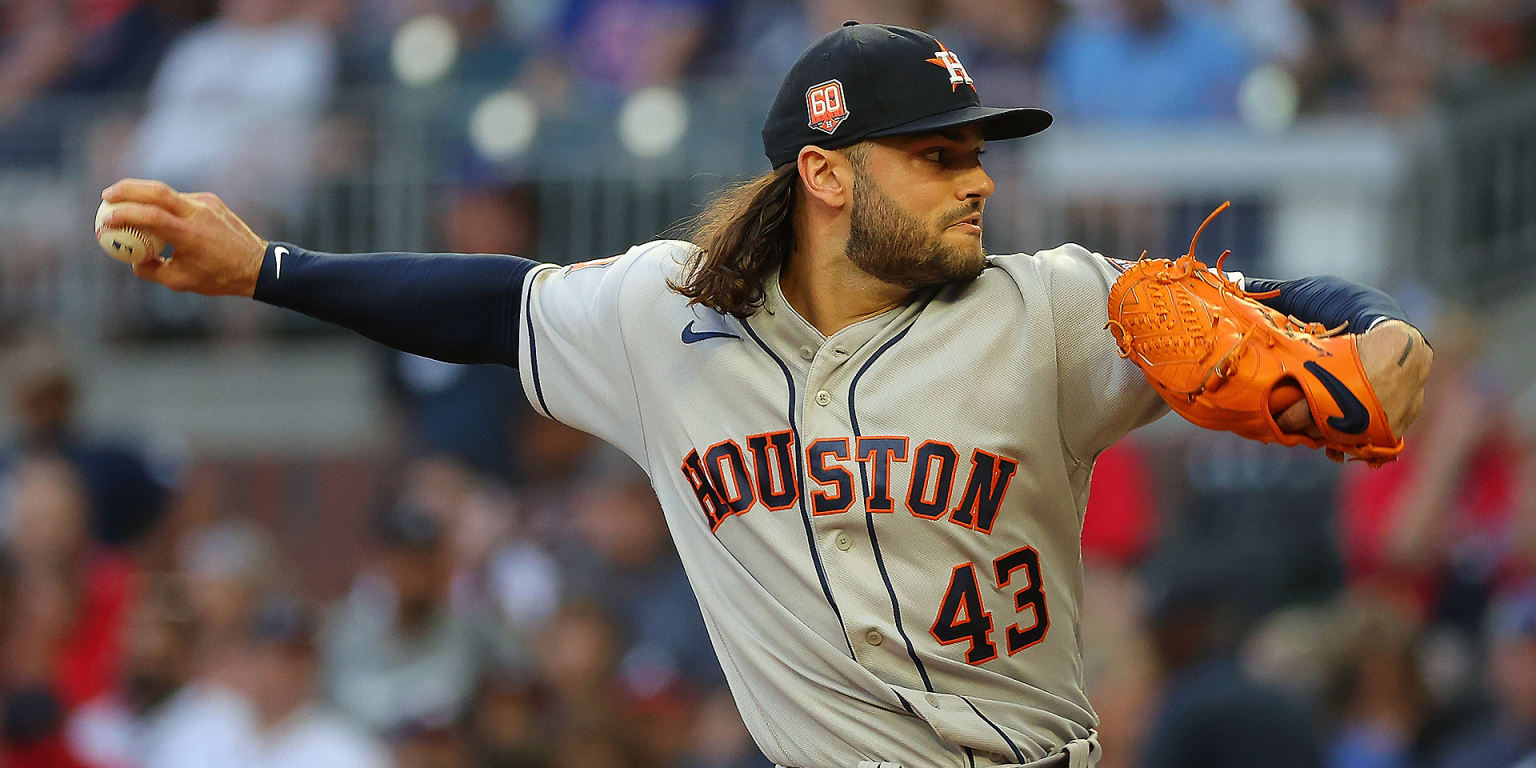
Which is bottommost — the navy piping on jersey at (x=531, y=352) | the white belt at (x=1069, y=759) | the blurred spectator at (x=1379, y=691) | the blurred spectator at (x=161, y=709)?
the blurred spectator at (x=161, y=709)

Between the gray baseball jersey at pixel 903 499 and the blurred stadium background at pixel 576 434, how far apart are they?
2474mm

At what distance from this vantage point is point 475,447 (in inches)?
305

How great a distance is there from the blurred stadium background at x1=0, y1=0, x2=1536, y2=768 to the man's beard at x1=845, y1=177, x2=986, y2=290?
264 cm

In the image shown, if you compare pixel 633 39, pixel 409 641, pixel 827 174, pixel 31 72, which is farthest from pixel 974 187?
pixel 31 72

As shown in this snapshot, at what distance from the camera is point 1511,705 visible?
18.5ft

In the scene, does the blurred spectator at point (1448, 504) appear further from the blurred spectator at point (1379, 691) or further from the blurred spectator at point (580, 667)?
the blurred spectator at point (580, 667)

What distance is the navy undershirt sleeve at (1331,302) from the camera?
3.08m

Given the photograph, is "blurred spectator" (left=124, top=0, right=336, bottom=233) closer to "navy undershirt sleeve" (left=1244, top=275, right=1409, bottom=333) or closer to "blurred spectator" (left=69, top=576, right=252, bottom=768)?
"blurred spectator" (left=69, top=576, right=252, bottom=768)

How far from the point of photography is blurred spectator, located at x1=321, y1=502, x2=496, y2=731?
6973 mm

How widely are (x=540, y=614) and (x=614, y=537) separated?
435mm

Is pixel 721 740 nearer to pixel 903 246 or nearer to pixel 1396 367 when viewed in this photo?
pixel 903 246

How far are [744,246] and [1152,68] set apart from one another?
5119 mm

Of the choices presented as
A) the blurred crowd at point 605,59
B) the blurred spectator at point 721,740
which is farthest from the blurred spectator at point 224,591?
the blurred crowd at point 605,59

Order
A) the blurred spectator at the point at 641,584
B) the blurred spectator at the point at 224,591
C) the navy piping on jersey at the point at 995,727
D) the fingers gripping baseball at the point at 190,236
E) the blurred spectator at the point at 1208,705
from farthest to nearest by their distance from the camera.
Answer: the blurred spectator at the point at 224,591, the blurred spectator at the point at 641,584, the blurred spectator at the point at 1208,705, the fingers gripping baseball at the point at 190,236, the navy piping on jersey at the point at 995,727
